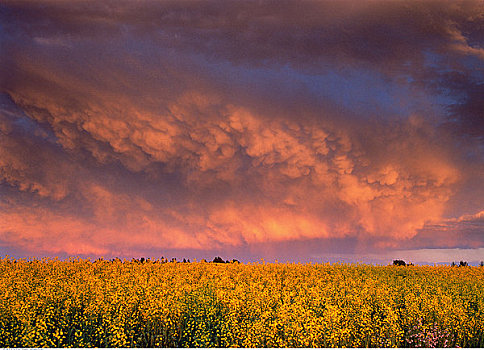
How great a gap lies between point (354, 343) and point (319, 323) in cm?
100

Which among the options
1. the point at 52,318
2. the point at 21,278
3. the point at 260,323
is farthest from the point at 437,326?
the point at 21,278

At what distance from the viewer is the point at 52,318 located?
817 centimetres

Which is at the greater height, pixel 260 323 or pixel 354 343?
pixel 260 323

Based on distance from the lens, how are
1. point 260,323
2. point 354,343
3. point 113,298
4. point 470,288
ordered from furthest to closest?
point 470,288 → point 113,298 → point 354,343 → point 260,323

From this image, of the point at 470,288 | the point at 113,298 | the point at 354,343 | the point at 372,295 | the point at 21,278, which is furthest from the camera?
the point at 470,288

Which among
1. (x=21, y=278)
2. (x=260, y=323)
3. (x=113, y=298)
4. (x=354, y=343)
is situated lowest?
(x=354, y=343)

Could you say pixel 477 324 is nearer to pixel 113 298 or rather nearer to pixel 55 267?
pixel 113 298

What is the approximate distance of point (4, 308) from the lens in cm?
764

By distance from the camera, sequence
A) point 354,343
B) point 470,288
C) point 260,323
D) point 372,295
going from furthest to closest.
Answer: point 470,288 < point 372,295 < point 354,343 < point 260,323

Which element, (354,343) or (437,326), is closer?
(354,343)

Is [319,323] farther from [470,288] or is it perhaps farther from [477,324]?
[470,288]

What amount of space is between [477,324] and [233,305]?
4.94 m

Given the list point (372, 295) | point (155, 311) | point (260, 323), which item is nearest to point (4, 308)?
point (155, 311)

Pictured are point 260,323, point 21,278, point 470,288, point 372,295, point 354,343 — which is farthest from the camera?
point 470,288
